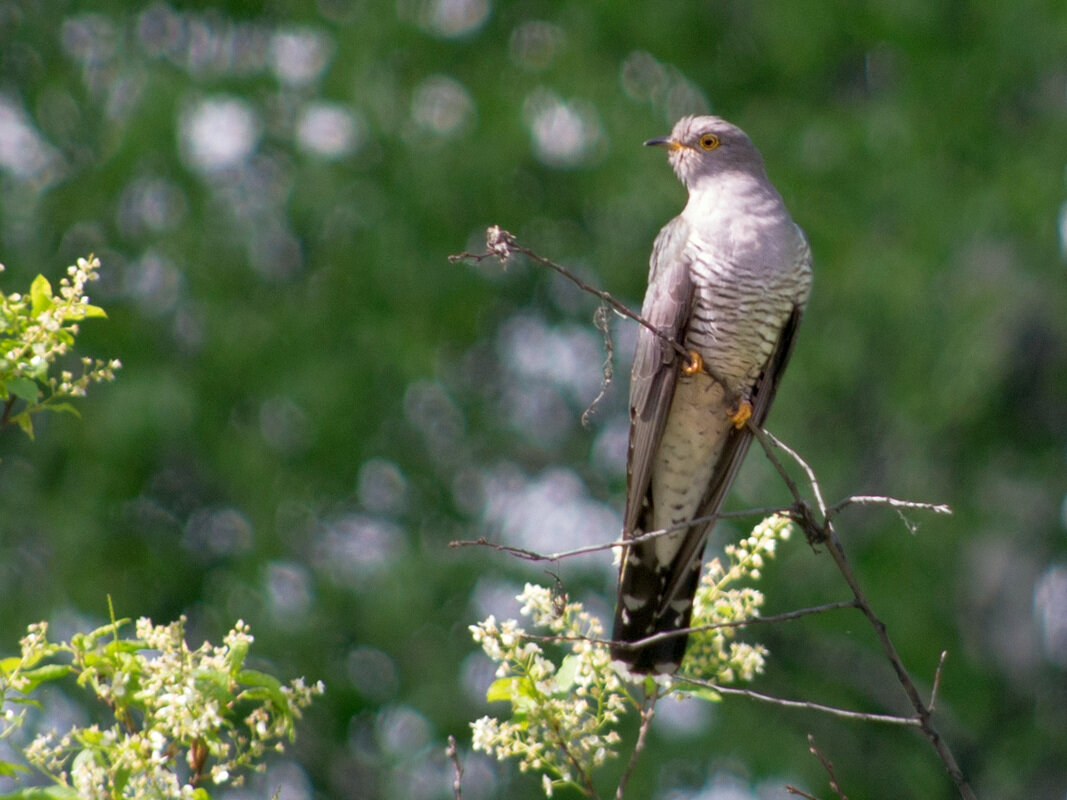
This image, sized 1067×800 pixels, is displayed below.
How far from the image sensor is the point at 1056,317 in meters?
8.95

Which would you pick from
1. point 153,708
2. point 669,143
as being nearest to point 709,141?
point 669,143

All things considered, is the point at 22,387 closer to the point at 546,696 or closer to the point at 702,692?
the point at 546,696

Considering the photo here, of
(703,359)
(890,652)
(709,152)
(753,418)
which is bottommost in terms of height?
(753,418)

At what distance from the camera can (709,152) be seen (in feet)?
13.4

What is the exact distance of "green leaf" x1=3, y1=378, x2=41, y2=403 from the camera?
191 cm

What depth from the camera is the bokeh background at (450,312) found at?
23.4ft

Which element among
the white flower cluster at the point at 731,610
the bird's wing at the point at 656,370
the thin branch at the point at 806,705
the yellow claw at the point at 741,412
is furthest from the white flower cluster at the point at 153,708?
the yellow claw at the point at 741,412

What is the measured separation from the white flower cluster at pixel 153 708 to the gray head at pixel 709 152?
2.50m

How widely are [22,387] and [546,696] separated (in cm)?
92

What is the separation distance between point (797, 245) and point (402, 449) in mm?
4413

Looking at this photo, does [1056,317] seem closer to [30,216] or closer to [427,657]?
[427,657]

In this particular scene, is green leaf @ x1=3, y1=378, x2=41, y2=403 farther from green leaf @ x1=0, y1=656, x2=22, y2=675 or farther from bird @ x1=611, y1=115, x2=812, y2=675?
bird @ x1=611, y1=115, x2=812, y2=675

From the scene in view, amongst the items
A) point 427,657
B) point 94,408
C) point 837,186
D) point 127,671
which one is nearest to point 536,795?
point 427,657

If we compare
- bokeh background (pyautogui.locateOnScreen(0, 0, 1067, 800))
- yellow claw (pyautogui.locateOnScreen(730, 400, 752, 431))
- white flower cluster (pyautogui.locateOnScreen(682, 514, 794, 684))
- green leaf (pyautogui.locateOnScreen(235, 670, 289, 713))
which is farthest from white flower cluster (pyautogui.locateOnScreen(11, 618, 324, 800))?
bokeh background (pyautogui.locateOnScreen(0, 0, 1067, 800))
